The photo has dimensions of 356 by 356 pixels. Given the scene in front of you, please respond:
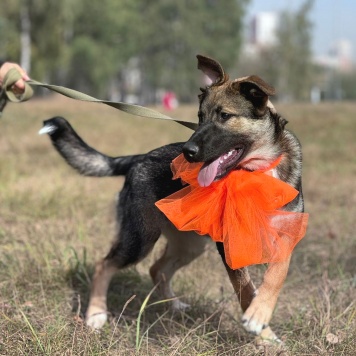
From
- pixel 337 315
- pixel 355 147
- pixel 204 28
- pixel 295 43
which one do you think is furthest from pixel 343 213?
pixel 295 43

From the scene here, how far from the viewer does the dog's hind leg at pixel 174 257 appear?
163 inches

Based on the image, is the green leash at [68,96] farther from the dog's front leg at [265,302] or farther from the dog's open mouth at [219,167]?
the dog's front leg at [265,302]

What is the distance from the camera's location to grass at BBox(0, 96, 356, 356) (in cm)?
321

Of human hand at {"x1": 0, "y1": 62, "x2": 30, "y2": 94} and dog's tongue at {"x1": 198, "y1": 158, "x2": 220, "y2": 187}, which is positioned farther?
human hand at {"x1": 0, "y1": 62, "x2": 30, "y2": 94}

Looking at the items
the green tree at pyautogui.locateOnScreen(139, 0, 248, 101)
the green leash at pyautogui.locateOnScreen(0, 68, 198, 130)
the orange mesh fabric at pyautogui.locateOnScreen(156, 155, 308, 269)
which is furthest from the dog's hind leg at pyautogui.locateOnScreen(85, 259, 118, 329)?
the green tree at pyautogui.locateOnScreen(139, 0, 248, 101)

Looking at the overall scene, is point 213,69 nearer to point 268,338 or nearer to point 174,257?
point 174,257

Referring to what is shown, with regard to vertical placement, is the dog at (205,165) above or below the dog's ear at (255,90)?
below

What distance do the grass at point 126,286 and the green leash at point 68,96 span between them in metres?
0.87

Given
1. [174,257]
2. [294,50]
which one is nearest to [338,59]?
[294,50]

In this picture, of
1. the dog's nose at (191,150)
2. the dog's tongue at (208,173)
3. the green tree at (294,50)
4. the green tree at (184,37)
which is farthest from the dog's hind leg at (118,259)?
the green tree at (294,50)

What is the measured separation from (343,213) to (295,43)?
57.0 metres

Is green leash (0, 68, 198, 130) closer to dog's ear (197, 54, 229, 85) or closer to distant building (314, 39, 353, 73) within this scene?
dog's ear (197, 54, 229, 85)

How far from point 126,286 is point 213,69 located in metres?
1.91

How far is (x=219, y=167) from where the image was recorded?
3.21 metres
